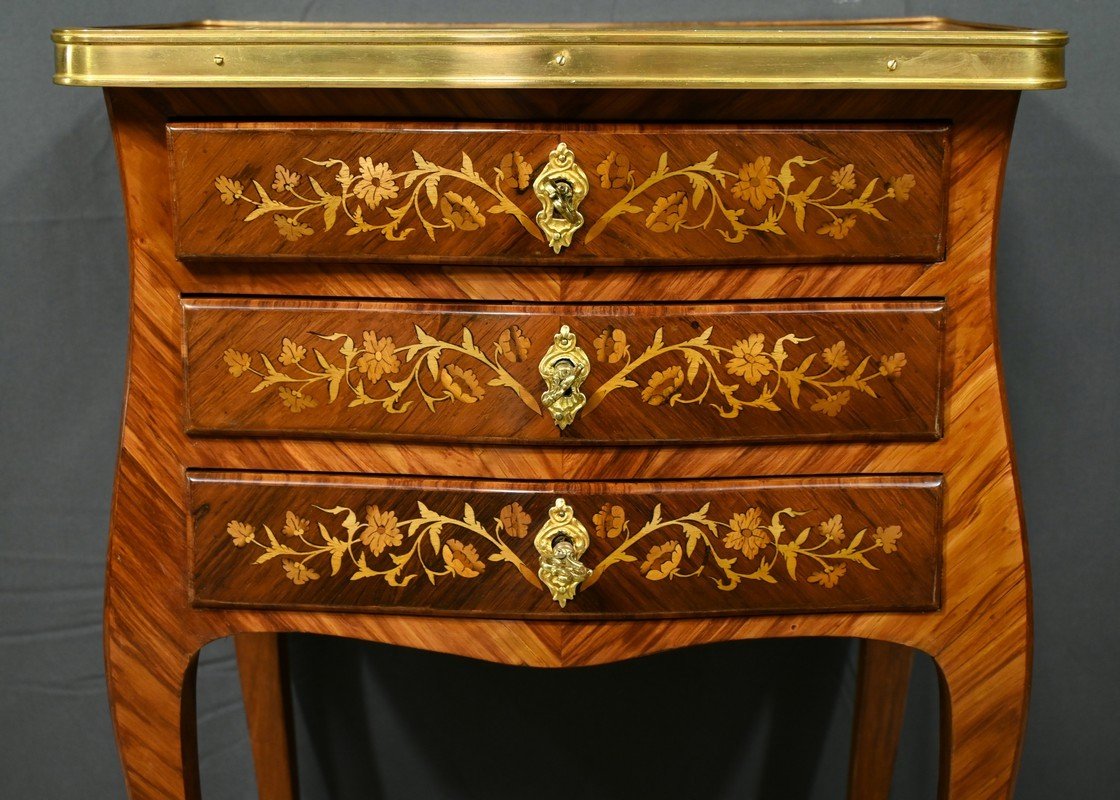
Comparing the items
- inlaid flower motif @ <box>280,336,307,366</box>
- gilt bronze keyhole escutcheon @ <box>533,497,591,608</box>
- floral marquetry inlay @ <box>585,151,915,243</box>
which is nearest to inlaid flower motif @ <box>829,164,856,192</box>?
floral marquetry inlay @ <box>585,151,915,243</box>

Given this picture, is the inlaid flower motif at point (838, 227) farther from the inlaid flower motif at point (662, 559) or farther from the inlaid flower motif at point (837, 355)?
the inlaid flower motif at point (662, 559)

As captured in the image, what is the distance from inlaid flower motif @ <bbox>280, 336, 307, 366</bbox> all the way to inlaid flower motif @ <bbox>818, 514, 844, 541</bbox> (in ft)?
1.52

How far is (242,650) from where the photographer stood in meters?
1.55

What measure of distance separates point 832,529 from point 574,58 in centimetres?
45

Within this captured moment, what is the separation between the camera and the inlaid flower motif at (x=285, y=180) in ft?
3.36

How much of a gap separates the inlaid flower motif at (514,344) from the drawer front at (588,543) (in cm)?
11

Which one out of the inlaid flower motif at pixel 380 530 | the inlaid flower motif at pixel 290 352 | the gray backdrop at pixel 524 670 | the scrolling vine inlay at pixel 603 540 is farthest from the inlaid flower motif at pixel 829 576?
the gray backdrop at pixel 524 670

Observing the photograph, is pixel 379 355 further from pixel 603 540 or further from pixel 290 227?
pixel 603 540

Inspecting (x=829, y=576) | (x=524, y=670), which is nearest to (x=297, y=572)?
(x=829, y=576)

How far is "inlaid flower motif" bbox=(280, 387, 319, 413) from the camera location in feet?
3.51

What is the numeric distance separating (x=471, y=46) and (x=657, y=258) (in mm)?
222

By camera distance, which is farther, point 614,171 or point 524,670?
point 524,670

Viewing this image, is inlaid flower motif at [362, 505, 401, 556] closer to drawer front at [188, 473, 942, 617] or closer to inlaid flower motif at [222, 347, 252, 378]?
drawer front at [188, 473, 942, 617]

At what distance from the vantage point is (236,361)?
3.50 ft
